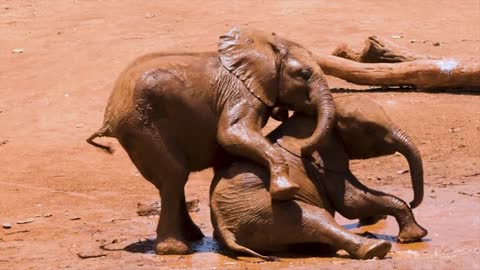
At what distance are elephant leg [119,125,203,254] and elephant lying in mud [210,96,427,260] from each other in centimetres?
28

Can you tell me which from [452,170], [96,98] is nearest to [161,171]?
[452,170]

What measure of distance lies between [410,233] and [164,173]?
1965 millimetres

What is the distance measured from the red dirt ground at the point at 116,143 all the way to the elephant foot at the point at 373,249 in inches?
5.1

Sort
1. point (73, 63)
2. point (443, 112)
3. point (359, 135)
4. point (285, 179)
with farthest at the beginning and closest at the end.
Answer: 1. point (73, 63)
2. point (443, 112)
3. point (359, 135)
4. point (285, 179)

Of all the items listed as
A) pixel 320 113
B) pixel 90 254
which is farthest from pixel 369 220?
pixel 90 254

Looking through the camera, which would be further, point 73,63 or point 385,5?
point 385,5

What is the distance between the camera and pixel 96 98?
16.6m

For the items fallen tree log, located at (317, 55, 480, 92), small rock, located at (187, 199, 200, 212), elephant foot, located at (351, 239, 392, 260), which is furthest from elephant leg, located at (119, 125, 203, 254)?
fallen tree log, located at (317, 55, 480, 92)

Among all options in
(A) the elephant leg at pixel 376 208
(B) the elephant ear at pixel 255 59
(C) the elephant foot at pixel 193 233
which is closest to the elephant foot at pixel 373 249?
(A) the elephant leg at pixel 376 208

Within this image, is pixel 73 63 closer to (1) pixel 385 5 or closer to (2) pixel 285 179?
(1) pixel 385 5

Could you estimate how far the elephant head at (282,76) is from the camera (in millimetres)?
9586

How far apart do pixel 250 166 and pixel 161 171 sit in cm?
66

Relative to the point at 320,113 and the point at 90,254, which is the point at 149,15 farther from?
the point at 320,113

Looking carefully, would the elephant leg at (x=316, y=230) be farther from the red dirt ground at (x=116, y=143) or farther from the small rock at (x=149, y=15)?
the small rock at (x=149, y=15)
